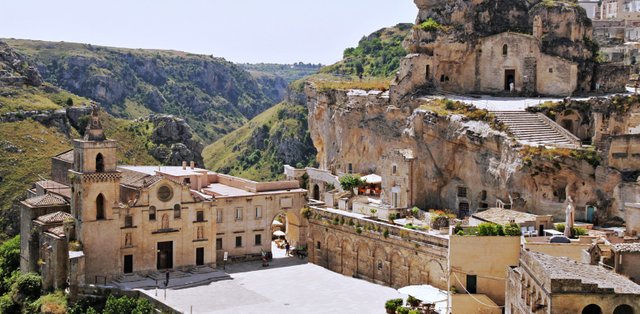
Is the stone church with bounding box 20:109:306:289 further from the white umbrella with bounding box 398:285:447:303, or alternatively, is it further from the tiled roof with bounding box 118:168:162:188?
the white umbrella with bounding box 398:285:447:303

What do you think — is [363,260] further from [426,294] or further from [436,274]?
[426,294]

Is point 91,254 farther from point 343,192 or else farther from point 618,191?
point 618,191

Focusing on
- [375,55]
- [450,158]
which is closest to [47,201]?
[450,158]

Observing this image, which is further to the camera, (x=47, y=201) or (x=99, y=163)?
(x=47, y=201)

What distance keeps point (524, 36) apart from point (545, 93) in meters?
4.73

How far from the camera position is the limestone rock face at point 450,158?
53344mm

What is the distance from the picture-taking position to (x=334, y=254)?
61.6 metres

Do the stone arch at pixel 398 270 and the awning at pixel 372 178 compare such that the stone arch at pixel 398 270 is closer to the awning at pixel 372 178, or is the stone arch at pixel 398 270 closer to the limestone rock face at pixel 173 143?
the awning at pixel 372 178

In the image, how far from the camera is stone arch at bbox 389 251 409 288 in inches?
2162

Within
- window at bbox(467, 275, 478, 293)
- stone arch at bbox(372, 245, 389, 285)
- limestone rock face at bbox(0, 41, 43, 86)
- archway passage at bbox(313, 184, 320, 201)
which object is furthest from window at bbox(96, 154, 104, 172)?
limestone rock face at bbox(0, 41, 43, 86)

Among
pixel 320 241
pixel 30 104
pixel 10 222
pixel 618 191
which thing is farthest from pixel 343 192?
pixel 30 104

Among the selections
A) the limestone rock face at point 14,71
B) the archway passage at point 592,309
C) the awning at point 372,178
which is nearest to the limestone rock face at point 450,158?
the awning at point 372,178

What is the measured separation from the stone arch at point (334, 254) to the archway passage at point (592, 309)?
96.3ft

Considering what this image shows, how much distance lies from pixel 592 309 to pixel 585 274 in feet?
A: 7.84
